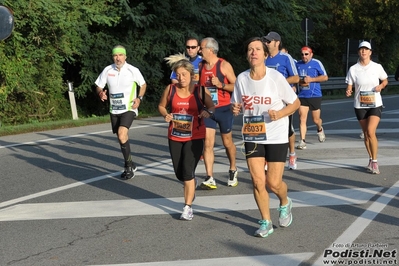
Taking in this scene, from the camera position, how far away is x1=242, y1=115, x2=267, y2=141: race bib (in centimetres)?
720

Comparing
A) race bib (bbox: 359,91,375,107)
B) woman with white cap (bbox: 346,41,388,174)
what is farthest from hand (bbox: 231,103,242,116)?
race bib (bbox: 359,91,375,107)

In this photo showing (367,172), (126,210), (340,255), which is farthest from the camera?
(367,172)

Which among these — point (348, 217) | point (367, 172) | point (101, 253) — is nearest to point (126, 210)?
point (101, 253)

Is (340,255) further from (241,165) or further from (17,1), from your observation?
(17,1)

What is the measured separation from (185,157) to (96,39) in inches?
711

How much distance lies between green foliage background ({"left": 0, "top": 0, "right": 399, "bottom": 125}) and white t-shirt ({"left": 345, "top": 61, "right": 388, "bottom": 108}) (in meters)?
11.5

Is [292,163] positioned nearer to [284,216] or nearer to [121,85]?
[121,85]

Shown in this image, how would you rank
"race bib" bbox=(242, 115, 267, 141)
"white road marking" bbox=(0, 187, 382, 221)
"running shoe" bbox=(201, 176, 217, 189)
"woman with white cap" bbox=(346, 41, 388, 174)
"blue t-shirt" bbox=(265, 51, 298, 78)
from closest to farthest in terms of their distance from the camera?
"race bib" bbox=(242, 115, 267, 141) → "white road marking" bbox=(0, 187, 382, 221) → "running shoe" bbox=(201, 176, 217, 189) → "blue t-shirt" bbox=(265, 51, 298, 78) → "woman with white cap" bbox=(346, 41, 388, 174)

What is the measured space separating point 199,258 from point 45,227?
82.0 inches

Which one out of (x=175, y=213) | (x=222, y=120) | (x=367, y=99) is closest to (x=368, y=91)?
(x=367, y=99)

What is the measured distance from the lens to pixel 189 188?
8.05 meters

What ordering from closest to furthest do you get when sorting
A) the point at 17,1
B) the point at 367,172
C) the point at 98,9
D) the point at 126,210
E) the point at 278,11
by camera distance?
1. the point at 126,210
2. the point at 367,172
3. the point at 17,1
4. the point at 98,9
5. the point at 278,11

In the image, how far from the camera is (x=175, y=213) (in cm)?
827

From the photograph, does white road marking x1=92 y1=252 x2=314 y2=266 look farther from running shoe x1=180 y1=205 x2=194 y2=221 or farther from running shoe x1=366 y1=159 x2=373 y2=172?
running shoe x1=366 y1=159 x2=373 y2=172
